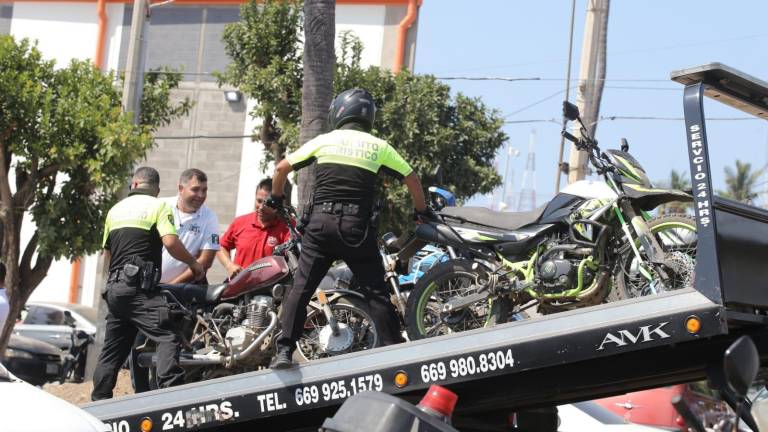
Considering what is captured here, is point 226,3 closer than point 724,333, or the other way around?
point 724,333

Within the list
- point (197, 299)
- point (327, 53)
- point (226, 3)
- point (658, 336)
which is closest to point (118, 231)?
point (197, 299)

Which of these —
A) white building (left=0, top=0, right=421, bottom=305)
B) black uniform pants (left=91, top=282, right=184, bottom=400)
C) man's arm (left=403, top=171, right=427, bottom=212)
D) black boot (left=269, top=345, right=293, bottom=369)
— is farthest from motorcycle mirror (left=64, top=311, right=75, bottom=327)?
black boot (left=269, top=345, right=293, bottom=369)

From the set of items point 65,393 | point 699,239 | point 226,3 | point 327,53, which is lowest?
point 65,393

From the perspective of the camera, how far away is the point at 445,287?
6832 mm

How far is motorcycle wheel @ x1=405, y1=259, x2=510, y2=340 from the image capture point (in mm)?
6719

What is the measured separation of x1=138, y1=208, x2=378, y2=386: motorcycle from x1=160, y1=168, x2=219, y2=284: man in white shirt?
83 centimetres

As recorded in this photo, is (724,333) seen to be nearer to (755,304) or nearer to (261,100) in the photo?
(755,304)

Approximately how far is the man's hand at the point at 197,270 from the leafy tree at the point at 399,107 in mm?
11535

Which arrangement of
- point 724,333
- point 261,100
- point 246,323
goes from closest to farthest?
point 724,333 → point 246,323 → point 261,100

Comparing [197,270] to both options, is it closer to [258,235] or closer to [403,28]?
[258,235]

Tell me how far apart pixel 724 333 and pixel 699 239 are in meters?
0.42

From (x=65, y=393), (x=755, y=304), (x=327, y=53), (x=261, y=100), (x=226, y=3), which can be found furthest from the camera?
(x=226, y=3)

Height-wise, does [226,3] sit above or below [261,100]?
above

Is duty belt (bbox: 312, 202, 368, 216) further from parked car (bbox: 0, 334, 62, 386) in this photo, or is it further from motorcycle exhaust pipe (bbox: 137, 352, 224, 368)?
parked car (bbox: 0, 334, 62, 386)
